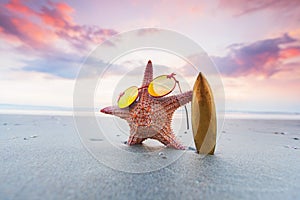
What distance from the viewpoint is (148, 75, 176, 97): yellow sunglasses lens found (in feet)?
6.61

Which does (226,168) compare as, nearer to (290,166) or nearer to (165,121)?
(290,166)

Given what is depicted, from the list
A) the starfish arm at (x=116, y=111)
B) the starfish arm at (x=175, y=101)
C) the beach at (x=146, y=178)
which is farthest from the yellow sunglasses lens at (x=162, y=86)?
the beach at (x=146, y=178)

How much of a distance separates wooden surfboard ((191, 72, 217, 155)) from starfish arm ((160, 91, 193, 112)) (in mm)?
177

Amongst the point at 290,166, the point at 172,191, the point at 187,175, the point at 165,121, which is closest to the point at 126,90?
the point at 165,121

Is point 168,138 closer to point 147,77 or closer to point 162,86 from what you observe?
point 162,86

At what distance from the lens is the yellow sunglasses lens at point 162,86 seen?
2.01m

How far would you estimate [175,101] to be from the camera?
2092 millimetres

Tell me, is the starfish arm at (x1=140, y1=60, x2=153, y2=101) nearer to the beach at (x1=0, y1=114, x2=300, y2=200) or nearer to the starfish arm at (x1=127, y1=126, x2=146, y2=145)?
the starfish arm at (x1=127, y1=126, x2=146, y2=145)

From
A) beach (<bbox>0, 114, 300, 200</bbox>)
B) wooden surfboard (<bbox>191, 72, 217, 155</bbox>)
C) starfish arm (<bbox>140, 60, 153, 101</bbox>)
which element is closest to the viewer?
→ beach (<bbox>0, 114, 300, 200</bbox>)

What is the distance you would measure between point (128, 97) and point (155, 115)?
37 centimetres

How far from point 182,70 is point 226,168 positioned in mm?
1002

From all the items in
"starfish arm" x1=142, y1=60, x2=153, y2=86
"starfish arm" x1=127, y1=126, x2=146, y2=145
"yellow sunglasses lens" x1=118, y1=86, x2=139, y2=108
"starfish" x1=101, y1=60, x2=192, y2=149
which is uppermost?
"starfish arm" x1=142, y1=60, x2=153, y2=86

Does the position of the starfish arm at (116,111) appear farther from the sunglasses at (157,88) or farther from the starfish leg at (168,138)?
the starfish leg at (168,138)

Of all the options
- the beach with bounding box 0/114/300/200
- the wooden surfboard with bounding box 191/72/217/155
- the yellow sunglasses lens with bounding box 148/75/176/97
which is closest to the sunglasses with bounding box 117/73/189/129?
the yellow sunglasses lens with bounding box 148/75/176/97
